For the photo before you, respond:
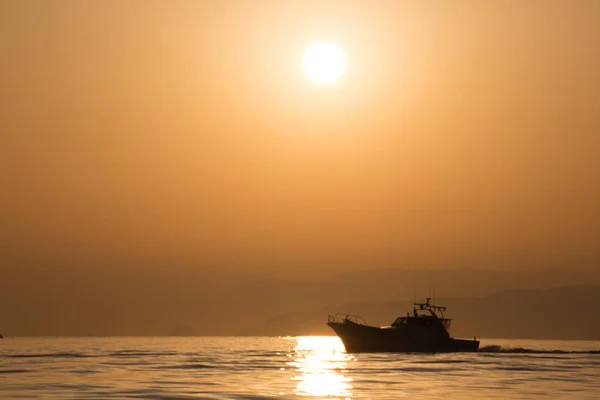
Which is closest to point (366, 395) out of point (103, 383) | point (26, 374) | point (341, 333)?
point (103, 383)

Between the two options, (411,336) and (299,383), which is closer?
(299,383)

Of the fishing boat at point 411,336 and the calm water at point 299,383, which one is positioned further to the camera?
the fishing boat at point 411,336

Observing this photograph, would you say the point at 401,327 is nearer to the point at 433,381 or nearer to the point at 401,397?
the point at 433,381

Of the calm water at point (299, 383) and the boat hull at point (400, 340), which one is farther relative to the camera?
the boat hull at point (400, 340)

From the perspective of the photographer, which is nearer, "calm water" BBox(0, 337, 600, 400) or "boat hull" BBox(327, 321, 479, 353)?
"calm water" BBox(0, 337, 600, 400)

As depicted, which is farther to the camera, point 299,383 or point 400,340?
point 400,340

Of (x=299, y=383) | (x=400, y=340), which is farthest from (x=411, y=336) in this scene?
(x=299, y=383)

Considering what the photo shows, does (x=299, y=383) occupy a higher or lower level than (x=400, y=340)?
lower

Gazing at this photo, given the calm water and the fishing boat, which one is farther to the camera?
the fishing boat

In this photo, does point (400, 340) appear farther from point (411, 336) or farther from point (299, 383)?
point (299, 383)

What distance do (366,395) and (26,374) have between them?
1250 inches

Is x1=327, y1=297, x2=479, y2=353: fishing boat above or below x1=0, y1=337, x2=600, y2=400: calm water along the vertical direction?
above

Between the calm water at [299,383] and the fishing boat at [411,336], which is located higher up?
the fishing boat at [411,336]

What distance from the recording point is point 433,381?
65.1 metres
